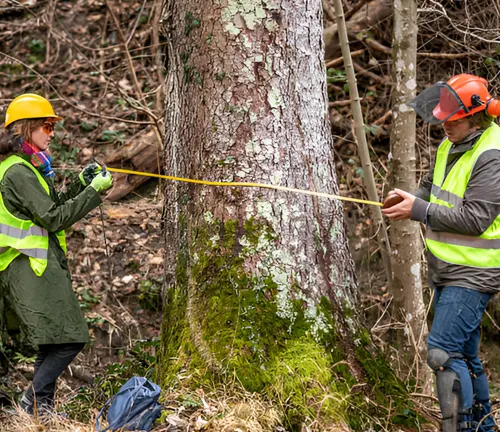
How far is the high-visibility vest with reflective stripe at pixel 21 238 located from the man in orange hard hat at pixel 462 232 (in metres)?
1.97

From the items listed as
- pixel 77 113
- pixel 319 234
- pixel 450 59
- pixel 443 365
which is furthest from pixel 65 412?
pixel 450 59

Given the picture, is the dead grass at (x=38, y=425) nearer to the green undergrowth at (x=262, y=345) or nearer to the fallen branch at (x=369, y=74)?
the green undergrowth at (x=262, y=345)

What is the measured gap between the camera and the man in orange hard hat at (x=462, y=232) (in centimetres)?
342

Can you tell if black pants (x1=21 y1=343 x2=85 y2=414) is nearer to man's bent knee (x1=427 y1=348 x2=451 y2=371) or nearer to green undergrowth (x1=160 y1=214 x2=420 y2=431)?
green undergrowth (x1=160 y1=214 x2=420 y2=431)

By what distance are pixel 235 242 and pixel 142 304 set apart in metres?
3.59

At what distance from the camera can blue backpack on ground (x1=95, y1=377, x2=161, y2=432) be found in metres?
3.38

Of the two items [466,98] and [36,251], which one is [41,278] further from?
[466,98]

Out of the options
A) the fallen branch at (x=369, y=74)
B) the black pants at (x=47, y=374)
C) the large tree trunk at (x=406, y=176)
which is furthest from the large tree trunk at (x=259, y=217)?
the fallen branch at (x=369, y=74)

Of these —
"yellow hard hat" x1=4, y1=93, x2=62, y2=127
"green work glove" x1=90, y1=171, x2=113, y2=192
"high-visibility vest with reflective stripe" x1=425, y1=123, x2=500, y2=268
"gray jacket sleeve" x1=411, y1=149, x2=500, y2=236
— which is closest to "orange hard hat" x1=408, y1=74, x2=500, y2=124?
"high-visibility vest with reflective stripe" x1=425, y1=123, x2=500, y2=268

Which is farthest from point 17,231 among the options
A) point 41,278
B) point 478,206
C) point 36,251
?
point 478,206

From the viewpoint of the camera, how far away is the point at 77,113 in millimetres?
8898

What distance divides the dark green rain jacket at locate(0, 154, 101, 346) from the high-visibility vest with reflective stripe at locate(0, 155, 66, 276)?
0.03m

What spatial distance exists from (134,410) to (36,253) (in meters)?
1.14

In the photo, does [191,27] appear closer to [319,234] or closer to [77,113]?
[319,234]
